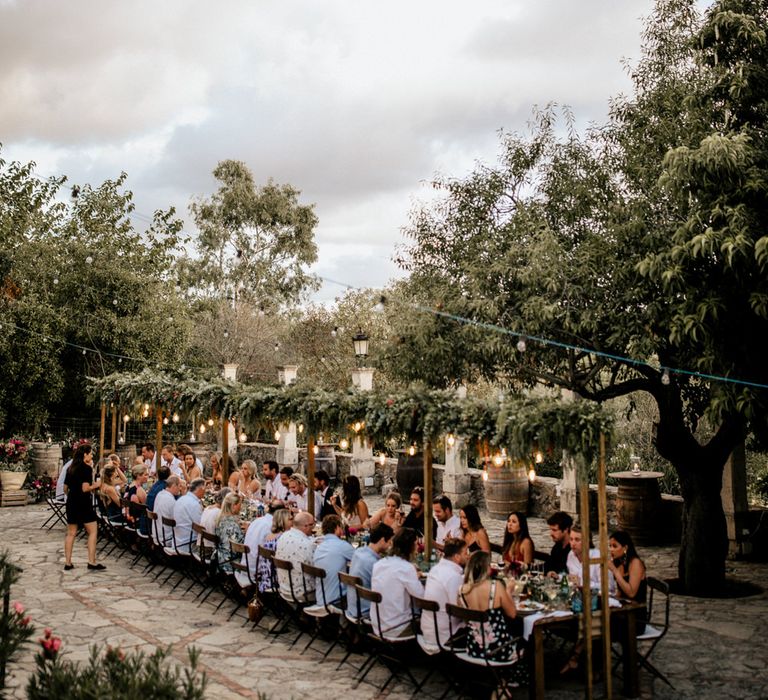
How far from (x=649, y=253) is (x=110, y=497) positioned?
8004mm

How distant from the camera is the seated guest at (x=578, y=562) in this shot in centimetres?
650

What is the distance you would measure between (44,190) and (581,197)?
1578 centimetres

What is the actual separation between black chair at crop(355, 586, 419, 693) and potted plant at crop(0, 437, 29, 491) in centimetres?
1182

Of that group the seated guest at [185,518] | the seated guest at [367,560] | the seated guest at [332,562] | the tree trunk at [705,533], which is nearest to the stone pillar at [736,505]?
the tree trunk at [705,533]

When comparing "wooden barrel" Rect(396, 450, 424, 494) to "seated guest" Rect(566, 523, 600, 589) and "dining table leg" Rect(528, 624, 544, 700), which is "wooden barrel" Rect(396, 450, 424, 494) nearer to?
"seated guest" Rect(566, 523, 600, 589)

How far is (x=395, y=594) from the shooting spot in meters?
6.37

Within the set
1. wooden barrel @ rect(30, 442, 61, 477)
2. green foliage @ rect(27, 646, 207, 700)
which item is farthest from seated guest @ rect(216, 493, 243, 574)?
wooden barrel @ rect(30, 442, 61, 477)

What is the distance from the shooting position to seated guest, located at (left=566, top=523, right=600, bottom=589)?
650 centimetres

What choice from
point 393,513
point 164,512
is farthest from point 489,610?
point 164,512

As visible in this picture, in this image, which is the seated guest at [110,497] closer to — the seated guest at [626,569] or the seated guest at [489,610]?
the seated guest at [489,610]

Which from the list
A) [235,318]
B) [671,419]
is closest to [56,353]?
[235,318]

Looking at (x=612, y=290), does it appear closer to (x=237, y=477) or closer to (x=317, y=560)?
(x=317, y=560)

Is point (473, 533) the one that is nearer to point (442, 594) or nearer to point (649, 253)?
point (442, 594)

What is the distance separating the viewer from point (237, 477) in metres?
12.2
